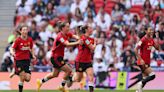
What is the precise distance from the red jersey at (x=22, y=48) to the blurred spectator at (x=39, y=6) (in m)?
11.5

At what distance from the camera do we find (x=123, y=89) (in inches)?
1128

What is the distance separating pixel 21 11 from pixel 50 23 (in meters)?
2.06

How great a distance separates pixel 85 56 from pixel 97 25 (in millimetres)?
10328

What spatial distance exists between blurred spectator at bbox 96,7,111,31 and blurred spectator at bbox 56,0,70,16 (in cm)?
176

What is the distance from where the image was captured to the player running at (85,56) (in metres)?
21.8

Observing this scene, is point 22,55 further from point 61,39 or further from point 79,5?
point 79,5

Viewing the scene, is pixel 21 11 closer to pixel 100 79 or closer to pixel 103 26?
pixel 103 26

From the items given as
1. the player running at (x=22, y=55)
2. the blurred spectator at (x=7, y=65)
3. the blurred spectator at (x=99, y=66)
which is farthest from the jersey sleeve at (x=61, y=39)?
the blurred spectator at (x=7, y=65)

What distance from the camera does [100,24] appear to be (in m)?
32.5

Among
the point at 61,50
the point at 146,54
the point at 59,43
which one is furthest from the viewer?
the point at 146,54

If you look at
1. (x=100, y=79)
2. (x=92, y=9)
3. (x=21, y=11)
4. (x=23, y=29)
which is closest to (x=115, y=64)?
(x=100, y=79)

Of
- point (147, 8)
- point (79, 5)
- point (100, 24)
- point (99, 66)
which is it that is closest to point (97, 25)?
point (100, 24)

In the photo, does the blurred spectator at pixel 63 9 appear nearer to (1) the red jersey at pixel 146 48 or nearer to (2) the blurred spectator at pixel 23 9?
(2) the blurred spectator at pixel 23 9

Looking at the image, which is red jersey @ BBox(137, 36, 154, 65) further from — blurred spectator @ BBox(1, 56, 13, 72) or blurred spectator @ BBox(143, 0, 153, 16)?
blurred spectator @ BBox(1, 56, 13, 72)
